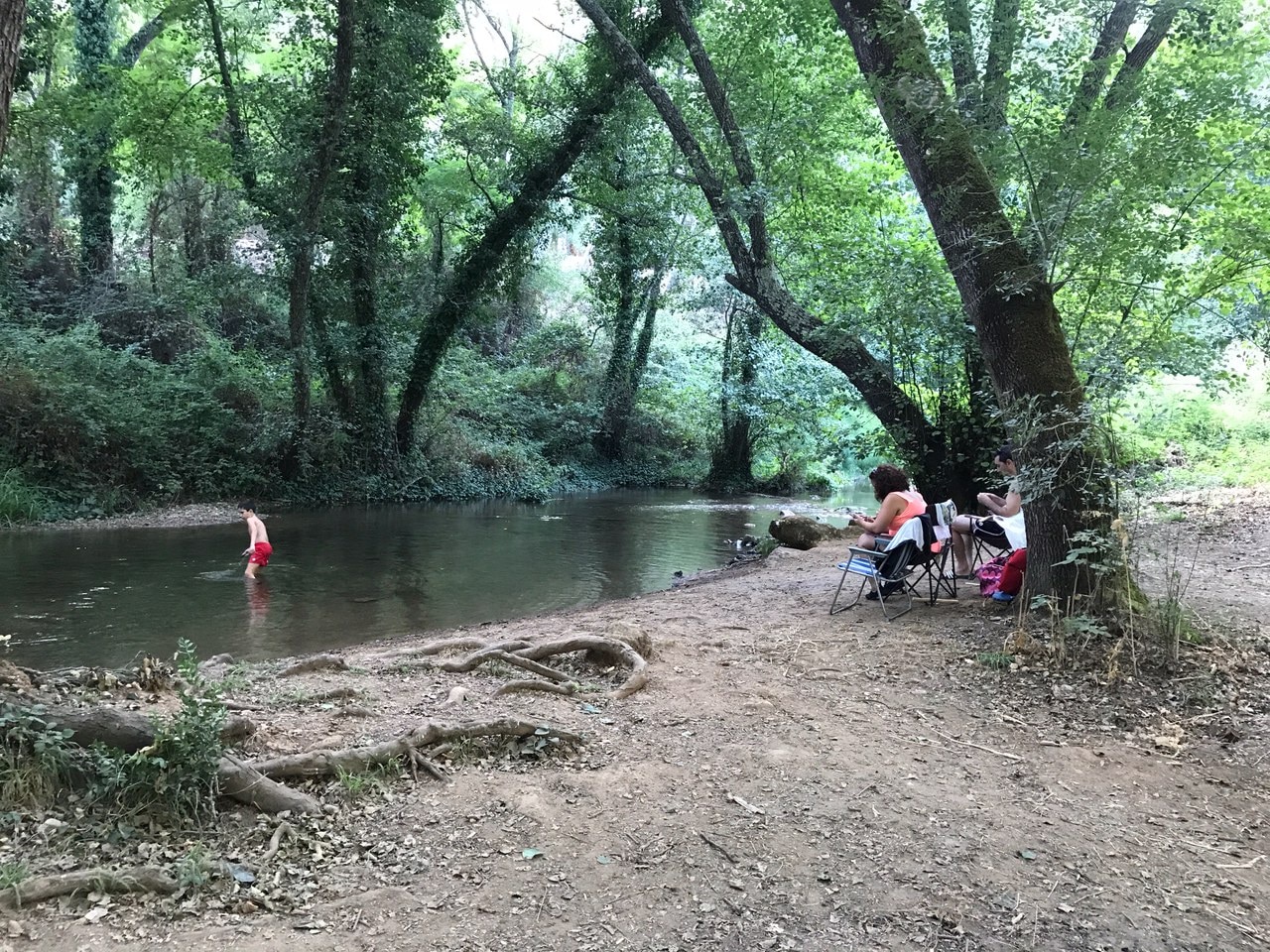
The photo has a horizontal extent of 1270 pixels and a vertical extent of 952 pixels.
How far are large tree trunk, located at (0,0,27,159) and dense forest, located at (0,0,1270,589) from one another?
31 mm

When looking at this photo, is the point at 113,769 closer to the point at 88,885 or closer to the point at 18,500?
the point at 88,885

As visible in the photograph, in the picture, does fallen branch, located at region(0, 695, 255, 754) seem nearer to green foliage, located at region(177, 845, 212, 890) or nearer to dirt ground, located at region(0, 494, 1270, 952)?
dirt ground, located at region(0, 494, 1270, 952)

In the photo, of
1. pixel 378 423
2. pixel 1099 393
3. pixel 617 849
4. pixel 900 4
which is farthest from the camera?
pixel 378 423

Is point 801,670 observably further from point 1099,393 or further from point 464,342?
point 464,342

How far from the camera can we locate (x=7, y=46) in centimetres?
354

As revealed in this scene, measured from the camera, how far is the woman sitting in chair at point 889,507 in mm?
7312

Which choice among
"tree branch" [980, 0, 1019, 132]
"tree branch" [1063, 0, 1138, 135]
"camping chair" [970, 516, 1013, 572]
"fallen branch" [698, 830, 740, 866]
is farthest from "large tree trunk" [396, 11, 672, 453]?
"fallen branch" [698, 830, 740, 866]

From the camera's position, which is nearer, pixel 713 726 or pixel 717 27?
pixel 713 726

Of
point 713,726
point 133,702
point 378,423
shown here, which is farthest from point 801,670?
point 378,423

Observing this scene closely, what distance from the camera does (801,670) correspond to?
579cm

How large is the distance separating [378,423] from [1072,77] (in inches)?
630

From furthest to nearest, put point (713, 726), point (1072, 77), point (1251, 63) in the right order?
1. point (1251, 63)
2. point (1072, 77)
3. point (713, 726)

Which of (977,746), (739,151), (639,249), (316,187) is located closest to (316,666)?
(977,746)

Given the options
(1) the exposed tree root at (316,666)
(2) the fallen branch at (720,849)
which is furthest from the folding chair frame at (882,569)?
(1) the exposed tree root at (316,666)
